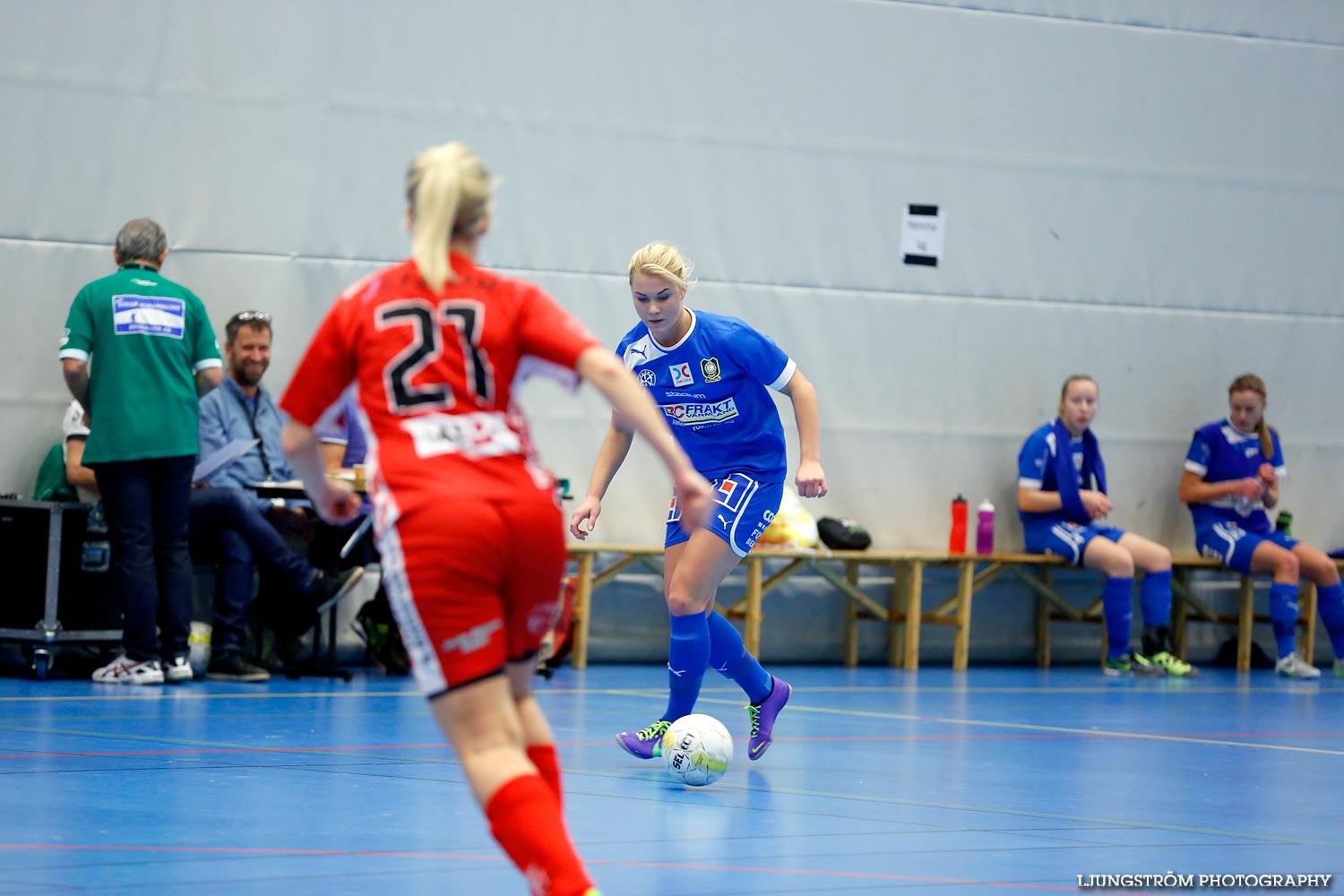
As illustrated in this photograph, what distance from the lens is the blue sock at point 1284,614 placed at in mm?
11430

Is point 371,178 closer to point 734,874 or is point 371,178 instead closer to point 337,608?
point 337,608

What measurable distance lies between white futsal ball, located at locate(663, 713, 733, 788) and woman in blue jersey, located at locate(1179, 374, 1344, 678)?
7014 mm

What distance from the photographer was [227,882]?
383 cm

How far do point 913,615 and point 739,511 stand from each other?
17.2 feet

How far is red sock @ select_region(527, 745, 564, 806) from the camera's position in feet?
10.8

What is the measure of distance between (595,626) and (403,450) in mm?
7758

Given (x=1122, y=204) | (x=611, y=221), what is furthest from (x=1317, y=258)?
(x=611, y=221)

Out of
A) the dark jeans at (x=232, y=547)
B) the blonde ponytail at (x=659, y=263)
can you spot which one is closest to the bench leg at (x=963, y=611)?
the dark jeans at (x=232, y=547)

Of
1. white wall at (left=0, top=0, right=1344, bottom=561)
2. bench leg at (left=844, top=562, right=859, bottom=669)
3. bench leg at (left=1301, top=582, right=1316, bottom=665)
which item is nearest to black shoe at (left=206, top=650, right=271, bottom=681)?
white wall at (left=0, top=0, right=1344, bottom=561)

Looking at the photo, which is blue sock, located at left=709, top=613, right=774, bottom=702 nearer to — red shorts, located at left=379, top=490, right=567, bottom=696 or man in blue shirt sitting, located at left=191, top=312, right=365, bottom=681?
man in blue shirt sitting, located at left=191, top=312, right=365, bottom=681

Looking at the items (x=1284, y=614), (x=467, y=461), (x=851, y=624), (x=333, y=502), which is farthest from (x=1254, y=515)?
(x=467, y=461)

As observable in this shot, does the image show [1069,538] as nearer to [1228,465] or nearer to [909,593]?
[909,593]

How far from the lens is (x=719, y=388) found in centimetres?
628
